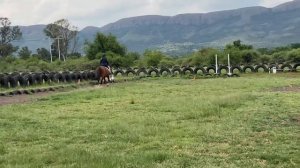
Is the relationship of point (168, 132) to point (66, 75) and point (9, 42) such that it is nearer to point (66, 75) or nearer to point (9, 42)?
point (66, 75)

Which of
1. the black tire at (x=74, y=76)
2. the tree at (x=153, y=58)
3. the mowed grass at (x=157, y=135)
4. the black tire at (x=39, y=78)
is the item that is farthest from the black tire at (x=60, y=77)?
the tree at (x=153, y=58)

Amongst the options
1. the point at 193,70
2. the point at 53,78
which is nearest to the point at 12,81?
the point at 53,78

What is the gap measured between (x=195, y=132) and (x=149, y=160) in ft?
8.52

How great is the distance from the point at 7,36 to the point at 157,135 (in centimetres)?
8674

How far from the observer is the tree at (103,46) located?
57250 millimetres

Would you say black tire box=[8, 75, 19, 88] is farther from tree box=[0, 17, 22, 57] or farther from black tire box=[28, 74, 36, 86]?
tree box=[0, 17, 22, 57]

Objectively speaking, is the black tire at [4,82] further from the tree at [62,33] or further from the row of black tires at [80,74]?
the tree at [62,33]

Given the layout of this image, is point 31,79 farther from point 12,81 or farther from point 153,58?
point 153,58

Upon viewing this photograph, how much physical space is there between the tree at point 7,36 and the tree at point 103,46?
34615 millimetres

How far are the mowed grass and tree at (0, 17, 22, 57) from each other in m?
76.1

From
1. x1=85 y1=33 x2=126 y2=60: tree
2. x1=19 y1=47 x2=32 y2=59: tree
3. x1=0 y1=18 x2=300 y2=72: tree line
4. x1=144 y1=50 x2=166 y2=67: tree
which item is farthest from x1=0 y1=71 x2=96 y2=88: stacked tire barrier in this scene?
x1=19 y1=47 x2=32 y2=59: tree

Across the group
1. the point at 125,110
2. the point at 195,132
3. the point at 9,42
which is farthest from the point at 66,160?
the point at 9,42

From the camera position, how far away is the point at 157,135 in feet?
31.2

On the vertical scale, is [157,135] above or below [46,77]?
below
